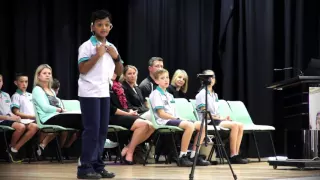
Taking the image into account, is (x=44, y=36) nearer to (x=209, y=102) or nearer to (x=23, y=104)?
(x=23, y=104)

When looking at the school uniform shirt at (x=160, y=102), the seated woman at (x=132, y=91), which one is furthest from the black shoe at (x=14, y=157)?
the school uniform shirt at (x=160, y=102)

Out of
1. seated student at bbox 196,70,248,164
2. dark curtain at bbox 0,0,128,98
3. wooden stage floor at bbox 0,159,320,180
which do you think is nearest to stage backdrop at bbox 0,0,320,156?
dark curtain at bbox 0,0,128,98

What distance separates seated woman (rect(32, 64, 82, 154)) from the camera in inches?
266

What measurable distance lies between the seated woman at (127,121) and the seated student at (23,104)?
1219mm

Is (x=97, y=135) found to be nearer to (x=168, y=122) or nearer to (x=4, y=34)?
(x=168, y=122)

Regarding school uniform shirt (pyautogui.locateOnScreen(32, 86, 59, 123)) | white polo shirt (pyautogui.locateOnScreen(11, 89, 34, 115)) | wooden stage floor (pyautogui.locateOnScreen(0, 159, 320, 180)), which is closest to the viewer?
wooden stage floor (pyautogui.locateOnScreen(0, 159, 320, 180))

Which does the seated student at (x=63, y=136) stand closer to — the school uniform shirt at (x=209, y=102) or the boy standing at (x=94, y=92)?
the school uniform shirt at (x=209, y=102)

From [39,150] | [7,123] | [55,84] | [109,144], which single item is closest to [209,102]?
[109,144]

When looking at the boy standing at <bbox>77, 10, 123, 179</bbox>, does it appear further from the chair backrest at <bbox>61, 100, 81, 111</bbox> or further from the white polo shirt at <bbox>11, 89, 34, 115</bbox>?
the white polo shirt at <bbox>11, 89, 34, 115</bbox>

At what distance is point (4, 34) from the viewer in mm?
8148

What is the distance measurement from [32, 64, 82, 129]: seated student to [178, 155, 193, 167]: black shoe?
1.39m

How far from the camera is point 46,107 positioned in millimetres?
6754

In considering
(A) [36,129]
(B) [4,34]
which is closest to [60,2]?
(B) [4,34]

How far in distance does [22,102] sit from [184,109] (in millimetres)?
2265
